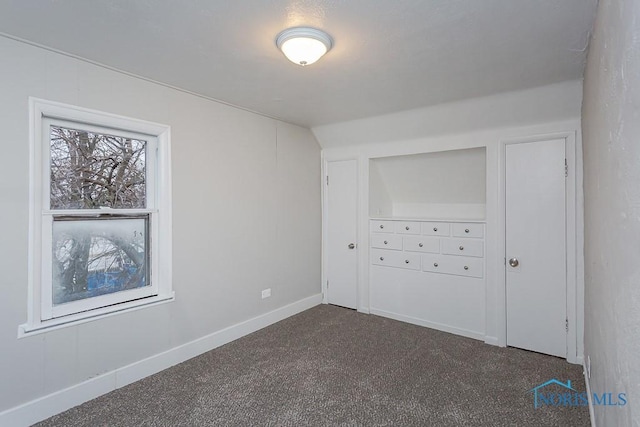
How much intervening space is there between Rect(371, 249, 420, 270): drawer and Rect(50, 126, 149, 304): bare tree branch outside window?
2560mm

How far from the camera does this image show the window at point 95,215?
85.3 inches

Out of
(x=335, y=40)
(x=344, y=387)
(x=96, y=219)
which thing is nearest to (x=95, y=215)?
(x=96, y=219)

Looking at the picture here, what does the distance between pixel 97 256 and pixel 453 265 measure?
332 cm

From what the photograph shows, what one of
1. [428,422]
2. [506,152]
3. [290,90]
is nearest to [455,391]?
[428,422]

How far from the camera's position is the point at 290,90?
2.88m

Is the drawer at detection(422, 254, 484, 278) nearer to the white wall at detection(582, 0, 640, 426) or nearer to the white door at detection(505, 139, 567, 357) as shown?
the white door at detection(505, 139, 567, 357)

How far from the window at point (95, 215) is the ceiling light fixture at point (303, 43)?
1408 mm

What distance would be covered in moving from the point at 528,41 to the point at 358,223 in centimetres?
264

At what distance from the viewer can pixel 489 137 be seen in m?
3.27

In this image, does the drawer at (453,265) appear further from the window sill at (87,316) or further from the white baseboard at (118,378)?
the window sill at (87,316)

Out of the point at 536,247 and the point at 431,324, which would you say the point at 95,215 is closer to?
the point at 431,324

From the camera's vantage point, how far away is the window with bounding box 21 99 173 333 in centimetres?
217

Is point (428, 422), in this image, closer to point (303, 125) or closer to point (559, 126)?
point (559, 126)

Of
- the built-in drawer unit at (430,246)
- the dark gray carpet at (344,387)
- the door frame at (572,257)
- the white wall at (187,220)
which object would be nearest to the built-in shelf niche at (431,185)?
the built-in drawer unit at (430,246)
